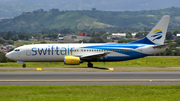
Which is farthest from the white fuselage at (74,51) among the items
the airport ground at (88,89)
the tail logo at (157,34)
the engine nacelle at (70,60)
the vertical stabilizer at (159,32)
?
the airport ground at (88,89)

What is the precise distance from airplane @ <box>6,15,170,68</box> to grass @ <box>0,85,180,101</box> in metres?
18.3

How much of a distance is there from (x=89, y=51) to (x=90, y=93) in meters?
22.6

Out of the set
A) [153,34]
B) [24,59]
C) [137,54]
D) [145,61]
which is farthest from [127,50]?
[24,59]

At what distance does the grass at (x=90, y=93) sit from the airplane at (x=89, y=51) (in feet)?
60.2

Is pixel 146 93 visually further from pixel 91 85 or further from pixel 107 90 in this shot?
pixel 91 85

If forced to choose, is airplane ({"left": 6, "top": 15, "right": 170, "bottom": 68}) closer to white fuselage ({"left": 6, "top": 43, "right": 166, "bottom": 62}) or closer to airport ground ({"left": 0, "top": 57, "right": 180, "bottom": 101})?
white fuselage ({"left": 6, "top": 43, "right": 166, "bottom": 62})

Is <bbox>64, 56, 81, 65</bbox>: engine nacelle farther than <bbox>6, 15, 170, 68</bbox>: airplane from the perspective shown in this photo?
No

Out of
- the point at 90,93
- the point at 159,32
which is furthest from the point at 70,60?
the point at 90,93

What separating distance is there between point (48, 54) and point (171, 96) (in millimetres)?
25543

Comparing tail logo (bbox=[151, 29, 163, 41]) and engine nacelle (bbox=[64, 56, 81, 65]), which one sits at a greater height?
tail logo (bbox=[151, 29, 163, 41])

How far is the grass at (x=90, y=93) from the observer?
1823 centimetres

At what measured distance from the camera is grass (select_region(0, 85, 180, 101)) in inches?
718

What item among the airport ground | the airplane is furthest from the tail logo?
the airport ground

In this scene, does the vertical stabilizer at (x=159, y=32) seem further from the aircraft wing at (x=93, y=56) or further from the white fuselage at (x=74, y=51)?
the aircraft wing at (x=93, y=56)
